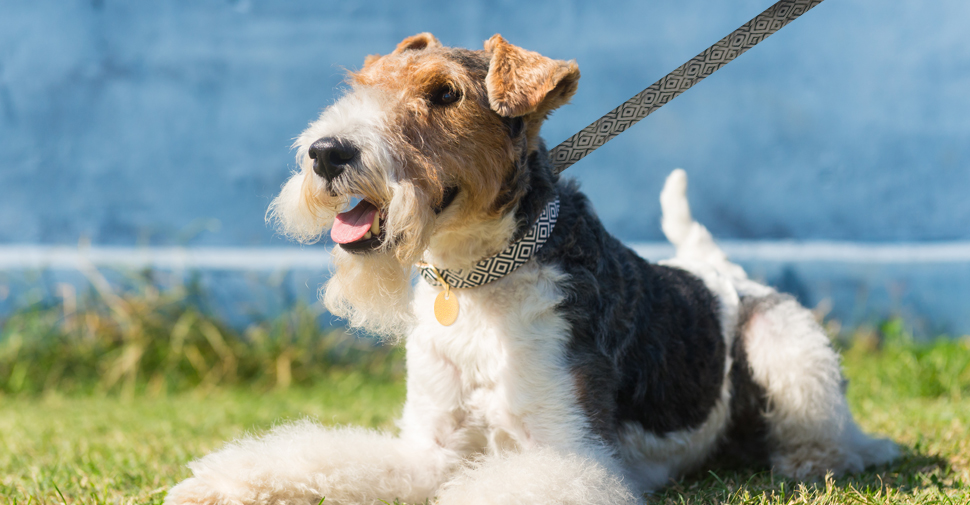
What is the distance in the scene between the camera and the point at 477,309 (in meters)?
2.68

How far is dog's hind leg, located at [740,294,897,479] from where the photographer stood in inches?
127

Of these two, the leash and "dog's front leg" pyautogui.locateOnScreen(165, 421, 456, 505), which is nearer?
"dog's front leg" pyautogui.locateOnScreen(165, 421, 456, 505)

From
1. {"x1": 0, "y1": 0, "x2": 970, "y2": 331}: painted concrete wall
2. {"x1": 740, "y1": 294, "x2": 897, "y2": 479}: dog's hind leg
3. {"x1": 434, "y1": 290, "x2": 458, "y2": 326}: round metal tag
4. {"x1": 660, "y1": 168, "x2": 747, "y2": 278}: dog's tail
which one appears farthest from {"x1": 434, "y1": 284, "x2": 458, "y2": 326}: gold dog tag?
{"x1": 0, "y1": 0, "x2": 970, "y2": 331}: painted concrete wall

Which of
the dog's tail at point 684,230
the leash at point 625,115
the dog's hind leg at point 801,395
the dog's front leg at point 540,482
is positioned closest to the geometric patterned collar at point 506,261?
the leash at point 625,115

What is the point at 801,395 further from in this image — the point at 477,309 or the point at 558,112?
the point at 558,112

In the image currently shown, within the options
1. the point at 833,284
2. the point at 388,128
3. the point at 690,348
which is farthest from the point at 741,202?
the point at 388,128

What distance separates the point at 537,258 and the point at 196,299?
568cm

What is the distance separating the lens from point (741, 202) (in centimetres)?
692

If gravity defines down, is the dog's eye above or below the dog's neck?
above

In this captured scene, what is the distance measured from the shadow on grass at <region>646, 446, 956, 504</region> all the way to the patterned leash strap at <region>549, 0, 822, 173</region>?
1.41 meters

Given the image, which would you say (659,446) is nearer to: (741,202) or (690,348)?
(690,348)

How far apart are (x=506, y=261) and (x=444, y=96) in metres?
0.64

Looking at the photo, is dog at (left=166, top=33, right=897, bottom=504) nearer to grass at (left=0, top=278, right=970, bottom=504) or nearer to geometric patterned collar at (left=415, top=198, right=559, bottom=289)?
geometric patterned collar at (left=415, top=198, right=559, bottom=289)

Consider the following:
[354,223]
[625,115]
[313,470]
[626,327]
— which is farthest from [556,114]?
[313,470]
